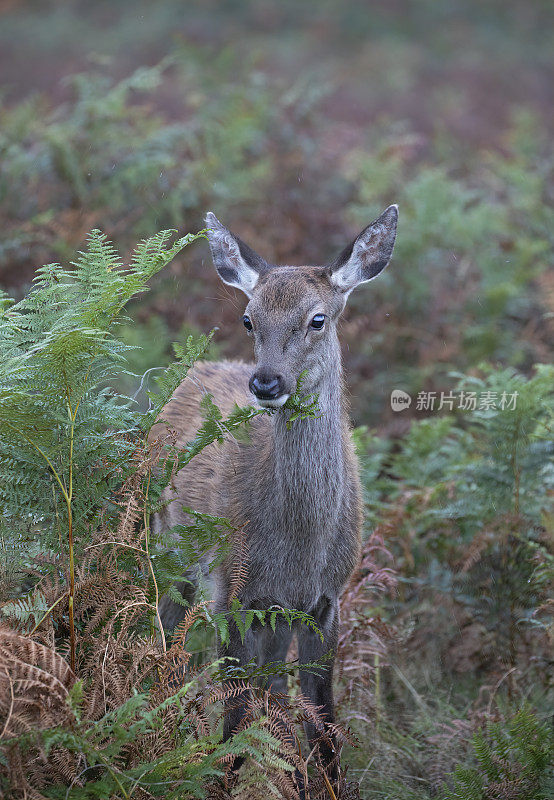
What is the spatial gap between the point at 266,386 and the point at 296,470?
2.04 ft

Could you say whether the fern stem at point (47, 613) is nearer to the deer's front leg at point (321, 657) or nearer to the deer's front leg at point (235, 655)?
the deer's front leg at point (235, 655)

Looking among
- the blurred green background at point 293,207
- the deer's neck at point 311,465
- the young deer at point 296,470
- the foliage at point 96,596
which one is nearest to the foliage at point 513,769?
the young deer at point 296,470

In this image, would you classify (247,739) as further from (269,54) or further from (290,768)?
(269,54)

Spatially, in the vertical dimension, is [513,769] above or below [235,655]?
below

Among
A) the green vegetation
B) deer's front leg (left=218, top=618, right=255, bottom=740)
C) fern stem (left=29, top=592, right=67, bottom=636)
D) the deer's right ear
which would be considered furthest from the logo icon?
fern stem (left=29, top=592, right=67, bottom=636)

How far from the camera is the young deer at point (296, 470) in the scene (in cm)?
456

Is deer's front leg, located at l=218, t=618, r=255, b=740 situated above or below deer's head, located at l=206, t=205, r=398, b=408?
below

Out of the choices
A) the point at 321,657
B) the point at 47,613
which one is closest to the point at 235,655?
the point at 321,657

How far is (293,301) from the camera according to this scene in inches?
184

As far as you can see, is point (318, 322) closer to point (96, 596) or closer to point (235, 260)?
point (235, 260)

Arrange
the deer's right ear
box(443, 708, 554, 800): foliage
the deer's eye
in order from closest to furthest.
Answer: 1. box(443, 708, 554, 800): foliage
2. the deer's eye
3. the deer's right ear

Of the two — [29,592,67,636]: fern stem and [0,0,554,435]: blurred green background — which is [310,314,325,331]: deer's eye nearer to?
[0,0,554,435]: blurred green background

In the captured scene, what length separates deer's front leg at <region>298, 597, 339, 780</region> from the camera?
4605 millimetres

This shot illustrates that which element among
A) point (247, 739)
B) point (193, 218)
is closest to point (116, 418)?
point (247, 739)
